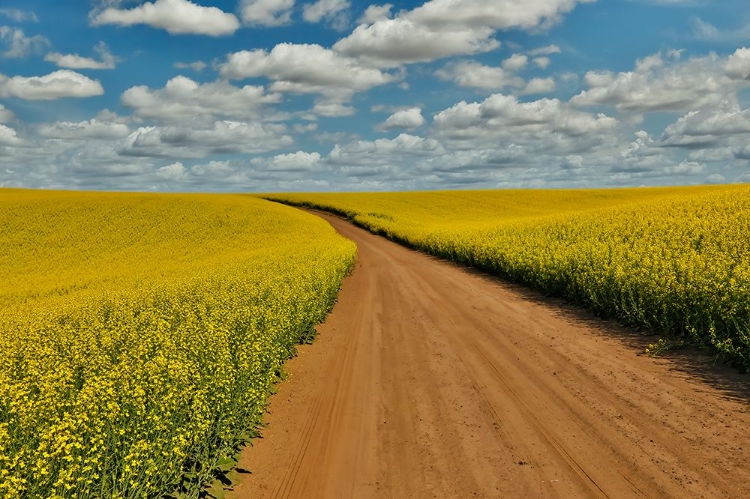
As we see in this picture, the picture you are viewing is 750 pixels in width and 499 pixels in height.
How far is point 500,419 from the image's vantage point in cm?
938

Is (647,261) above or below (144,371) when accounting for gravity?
above

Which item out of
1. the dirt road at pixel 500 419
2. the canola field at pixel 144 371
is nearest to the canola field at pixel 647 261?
the dirt road at pixel 500 419

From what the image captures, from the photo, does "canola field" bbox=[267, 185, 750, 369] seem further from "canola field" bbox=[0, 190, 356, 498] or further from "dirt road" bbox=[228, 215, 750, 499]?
"canola field" bbox=[0, 190, 356, 498]

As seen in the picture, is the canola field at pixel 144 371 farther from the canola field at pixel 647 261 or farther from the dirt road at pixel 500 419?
the canola field at pixel 647 261

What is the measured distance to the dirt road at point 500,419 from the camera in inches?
293

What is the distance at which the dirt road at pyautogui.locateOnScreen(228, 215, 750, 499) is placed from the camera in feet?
24.4

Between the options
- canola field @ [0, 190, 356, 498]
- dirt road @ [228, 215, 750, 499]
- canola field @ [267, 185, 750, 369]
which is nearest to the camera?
canola field @ [0, 190, 356, 498]

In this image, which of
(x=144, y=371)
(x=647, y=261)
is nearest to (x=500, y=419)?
(x=144, y=371)

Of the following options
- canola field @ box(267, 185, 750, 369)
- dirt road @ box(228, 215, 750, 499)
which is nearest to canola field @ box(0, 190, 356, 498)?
dirt road @ box(228, 215, 750, 499)

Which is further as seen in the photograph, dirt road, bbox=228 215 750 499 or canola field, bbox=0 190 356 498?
dirt road, bbox=228 215 750 499

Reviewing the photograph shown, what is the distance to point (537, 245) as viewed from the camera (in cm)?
2866

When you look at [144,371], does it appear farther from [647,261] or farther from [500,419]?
[647,261]

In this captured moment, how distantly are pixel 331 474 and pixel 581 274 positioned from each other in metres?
14.0

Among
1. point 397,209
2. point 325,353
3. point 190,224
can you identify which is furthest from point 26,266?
point 397,209
